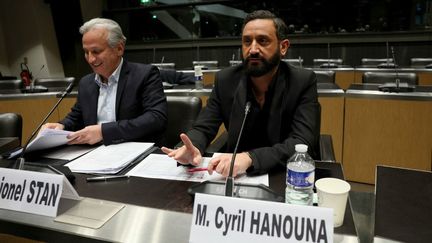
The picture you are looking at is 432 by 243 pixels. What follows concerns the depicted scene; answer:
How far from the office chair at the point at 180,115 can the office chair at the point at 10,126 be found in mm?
797

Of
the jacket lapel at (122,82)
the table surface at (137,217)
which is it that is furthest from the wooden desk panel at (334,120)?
the table surface at (137,217)

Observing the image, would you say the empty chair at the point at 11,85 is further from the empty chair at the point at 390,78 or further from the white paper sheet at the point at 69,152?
the empty chair at the point at 390,78

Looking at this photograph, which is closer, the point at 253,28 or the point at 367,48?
the point at 253,28

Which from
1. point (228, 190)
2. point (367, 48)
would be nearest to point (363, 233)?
point (228, 190)

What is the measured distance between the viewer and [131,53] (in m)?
7.41

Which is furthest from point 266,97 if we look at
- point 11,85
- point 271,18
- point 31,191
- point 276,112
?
point 11,85

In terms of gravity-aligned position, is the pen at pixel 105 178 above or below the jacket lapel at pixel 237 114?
below

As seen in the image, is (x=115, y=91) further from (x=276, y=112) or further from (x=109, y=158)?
(x=276, y=112)

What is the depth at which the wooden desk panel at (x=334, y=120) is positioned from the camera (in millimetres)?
2582

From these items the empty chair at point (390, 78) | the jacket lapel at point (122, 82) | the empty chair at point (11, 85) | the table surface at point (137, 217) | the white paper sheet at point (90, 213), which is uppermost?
the jacket lapel at point (122, 82)

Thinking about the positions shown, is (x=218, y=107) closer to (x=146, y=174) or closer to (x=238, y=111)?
(x=238, y=111)

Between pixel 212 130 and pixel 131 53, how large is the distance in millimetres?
6370

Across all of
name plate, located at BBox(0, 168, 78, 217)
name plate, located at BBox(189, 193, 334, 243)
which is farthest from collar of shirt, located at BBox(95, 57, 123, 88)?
name plate, located at BBox(189, 193, 334, 243)

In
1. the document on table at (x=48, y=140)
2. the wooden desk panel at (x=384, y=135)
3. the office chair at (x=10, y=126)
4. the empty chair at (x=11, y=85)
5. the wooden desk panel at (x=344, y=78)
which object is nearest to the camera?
the document on table at (x=48, y=140)
